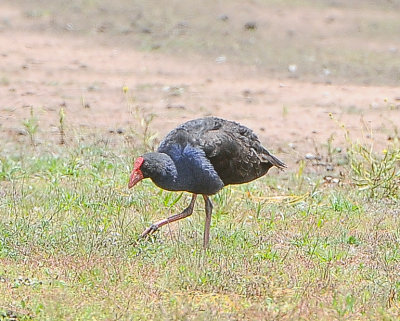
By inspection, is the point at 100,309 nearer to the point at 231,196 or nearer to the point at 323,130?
the point at 231,196

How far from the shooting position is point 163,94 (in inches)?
431

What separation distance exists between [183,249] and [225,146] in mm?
830

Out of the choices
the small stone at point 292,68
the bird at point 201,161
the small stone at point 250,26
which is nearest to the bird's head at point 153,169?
the bird at point 201,161

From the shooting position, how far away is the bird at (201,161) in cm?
593

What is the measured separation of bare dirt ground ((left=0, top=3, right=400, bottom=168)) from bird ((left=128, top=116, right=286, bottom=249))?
8.01 ft

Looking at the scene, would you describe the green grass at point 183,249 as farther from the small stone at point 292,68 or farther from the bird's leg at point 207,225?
the small stone at point 292,68

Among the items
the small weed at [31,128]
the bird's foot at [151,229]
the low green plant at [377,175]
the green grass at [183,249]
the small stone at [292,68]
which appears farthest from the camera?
the small stone at [292,68]

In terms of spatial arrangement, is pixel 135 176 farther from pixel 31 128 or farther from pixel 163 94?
pixel 163 94

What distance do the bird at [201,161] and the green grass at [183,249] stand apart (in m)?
0.40

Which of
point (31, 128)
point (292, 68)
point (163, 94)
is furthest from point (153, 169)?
point (292, 68)

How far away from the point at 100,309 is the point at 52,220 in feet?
5.78

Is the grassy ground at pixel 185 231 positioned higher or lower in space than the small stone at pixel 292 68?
lower

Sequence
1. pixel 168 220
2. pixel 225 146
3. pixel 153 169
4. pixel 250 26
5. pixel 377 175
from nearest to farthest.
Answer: pixel 153 169 → pixel 225 146 → pixel 168 220 → pixel 377 175 → pixel 250 26

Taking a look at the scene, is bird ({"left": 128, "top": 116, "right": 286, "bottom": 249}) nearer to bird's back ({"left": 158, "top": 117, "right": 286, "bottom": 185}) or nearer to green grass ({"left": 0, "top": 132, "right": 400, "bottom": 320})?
bird's back ({"left": 158, "top": 117, "right": 286, "bottom": 185})
